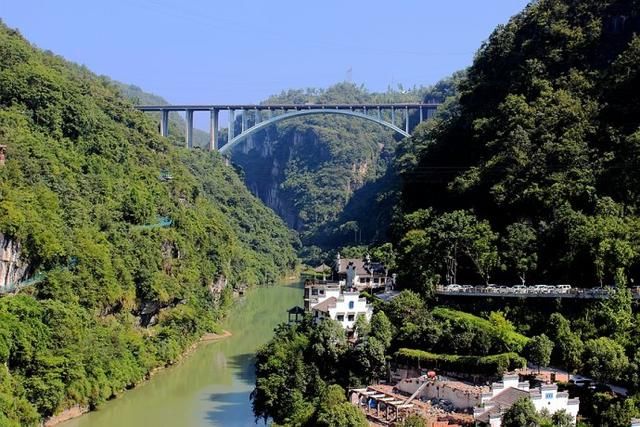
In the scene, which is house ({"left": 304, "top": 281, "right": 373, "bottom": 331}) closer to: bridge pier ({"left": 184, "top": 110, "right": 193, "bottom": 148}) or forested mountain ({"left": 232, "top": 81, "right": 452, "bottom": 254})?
forested mountain ({"left": 232, "top": 81, "right": 452, "bottom": 254})

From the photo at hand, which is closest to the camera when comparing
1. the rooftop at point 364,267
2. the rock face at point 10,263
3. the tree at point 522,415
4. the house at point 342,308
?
the tree at point 522,415

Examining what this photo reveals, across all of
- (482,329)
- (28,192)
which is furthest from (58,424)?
(482,329)

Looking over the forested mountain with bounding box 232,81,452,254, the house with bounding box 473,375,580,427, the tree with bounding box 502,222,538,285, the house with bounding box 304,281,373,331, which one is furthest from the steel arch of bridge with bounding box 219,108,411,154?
the house with bounding box 473,375,580,427

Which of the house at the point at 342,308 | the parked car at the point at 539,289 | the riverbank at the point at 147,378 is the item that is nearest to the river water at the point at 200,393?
the riverbank at the point at 147,378

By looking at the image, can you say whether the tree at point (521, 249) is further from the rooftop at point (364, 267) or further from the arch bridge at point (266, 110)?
the arch bridge at point (266, 110)

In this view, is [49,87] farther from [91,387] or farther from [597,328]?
[597,328]
